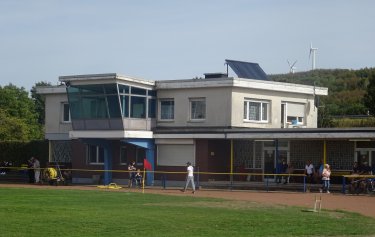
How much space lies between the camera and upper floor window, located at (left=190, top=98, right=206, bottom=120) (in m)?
46.8

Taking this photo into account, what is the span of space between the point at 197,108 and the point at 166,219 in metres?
25.0

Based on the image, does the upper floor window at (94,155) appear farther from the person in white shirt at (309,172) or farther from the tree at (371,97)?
the tree at (371,97)

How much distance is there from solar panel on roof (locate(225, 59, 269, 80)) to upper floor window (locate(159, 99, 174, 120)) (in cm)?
491

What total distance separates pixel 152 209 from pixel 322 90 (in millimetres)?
27978

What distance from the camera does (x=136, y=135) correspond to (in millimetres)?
46156

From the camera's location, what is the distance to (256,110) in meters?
47.6

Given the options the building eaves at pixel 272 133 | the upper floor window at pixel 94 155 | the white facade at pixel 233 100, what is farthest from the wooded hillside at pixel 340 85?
the building eaves at pixel 272 133

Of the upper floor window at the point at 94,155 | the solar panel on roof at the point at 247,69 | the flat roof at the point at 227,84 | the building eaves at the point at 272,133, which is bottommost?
the upper floor window at the point at 94,155

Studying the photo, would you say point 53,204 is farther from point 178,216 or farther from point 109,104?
point 109,104

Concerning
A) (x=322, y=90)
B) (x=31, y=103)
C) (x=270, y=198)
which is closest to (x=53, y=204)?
(x=270, y=198)

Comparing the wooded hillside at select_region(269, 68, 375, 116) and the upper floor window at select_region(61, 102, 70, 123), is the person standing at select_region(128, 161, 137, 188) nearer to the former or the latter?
the upper floor window at select_region(61, 102, 70, 123)

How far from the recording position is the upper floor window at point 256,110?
1843 inches

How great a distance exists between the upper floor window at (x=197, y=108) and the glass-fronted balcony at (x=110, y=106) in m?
2.69

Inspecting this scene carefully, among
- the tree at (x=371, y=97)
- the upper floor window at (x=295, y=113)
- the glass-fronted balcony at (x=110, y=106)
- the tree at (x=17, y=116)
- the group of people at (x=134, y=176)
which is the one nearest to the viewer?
the group of people at (x=134, y=176)
